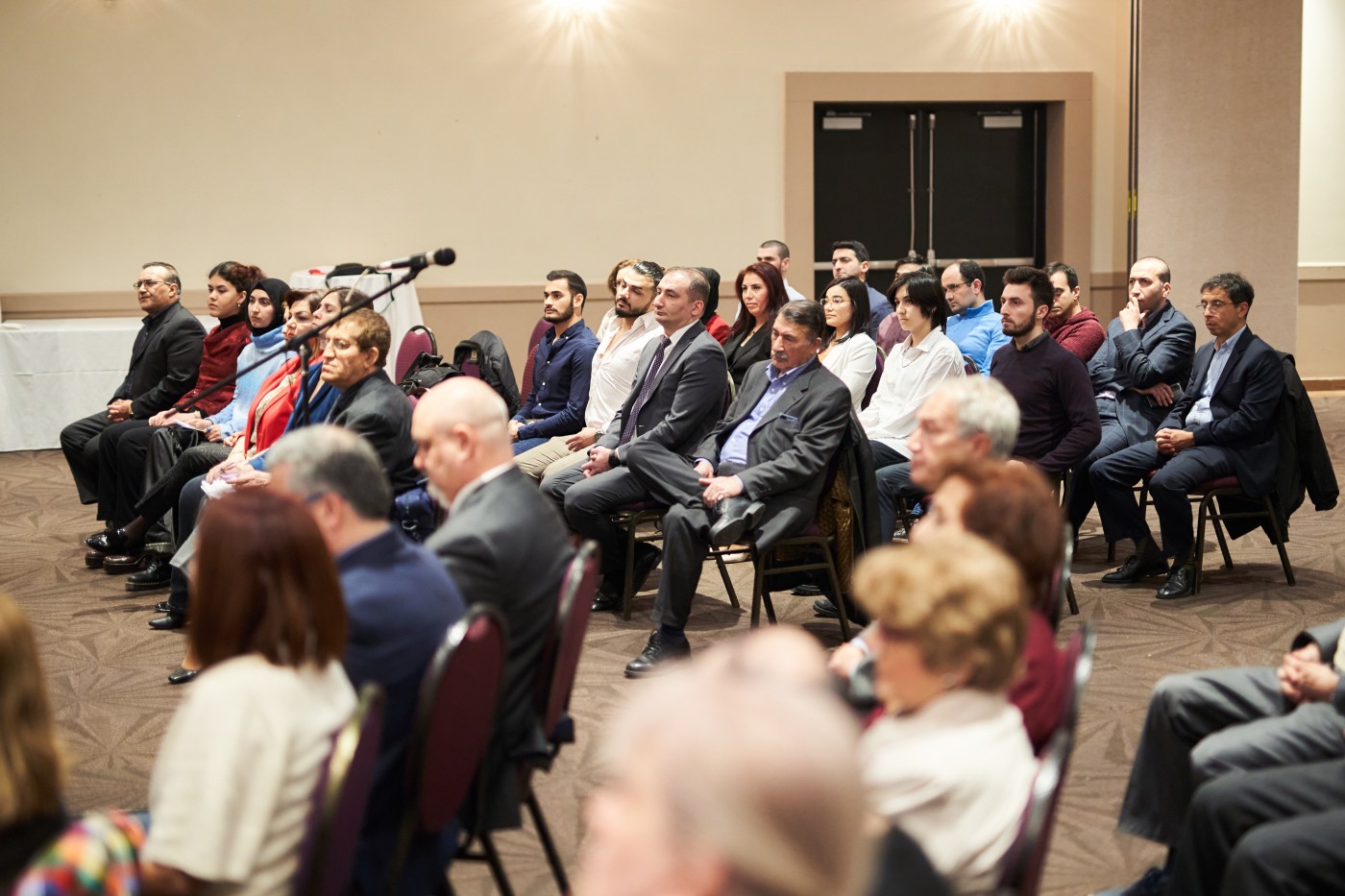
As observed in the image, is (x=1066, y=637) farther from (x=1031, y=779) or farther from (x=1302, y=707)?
(x=1031, y=779)

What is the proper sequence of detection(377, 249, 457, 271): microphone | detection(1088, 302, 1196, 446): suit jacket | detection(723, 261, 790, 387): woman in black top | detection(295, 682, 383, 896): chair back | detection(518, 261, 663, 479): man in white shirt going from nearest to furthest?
1. detection(295, 682, 383, 896): chair back
2. detection(377, 249, 457, 271): microphone
3. detection(1088, 302, 1196, 446): suit jacket
4. detection(518, 261, 663, 479): man in white shirt
5. detection(723, 261, 790, 387): woman in black top

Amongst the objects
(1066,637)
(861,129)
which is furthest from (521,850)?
(861,129)

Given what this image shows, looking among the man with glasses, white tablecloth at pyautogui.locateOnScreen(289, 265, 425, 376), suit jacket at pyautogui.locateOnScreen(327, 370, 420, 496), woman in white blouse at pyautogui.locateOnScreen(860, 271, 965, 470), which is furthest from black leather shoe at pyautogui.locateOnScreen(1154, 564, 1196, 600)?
white tablecloth at pyautogui.locateOnScreen(289, 265, 425, 376)

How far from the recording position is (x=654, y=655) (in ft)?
14.6

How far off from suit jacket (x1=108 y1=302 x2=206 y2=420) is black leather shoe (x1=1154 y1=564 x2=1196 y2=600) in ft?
14.2

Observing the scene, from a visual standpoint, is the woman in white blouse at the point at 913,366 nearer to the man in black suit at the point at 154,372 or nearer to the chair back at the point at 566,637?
the chair back at the point at 566,637

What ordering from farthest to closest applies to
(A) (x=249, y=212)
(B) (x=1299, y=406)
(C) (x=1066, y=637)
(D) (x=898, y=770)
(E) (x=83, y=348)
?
(A) (x=249, y=212) < (E) (x=83, y=348) < (B) (x=1299, y=406) < (C) (x=1066, y=637) < (D) (x=898, y=770)

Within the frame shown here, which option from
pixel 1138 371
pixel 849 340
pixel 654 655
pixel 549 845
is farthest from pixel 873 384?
pixel 549 845

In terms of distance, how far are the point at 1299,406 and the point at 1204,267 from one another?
4.73 metres

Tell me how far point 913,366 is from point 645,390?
1.05 metres

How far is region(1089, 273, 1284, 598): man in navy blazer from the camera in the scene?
16.8ft

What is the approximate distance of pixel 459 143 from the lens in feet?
32.6

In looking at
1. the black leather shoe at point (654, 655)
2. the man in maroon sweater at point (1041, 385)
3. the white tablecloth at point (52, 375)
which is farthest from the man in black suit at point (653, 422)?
the white tablecloth at point (52, 375)

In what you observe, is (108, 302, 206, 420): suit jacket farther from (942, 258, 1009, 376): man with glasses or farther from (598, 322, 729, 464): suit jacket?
(942, 258, 1009, 376): man with glasses
